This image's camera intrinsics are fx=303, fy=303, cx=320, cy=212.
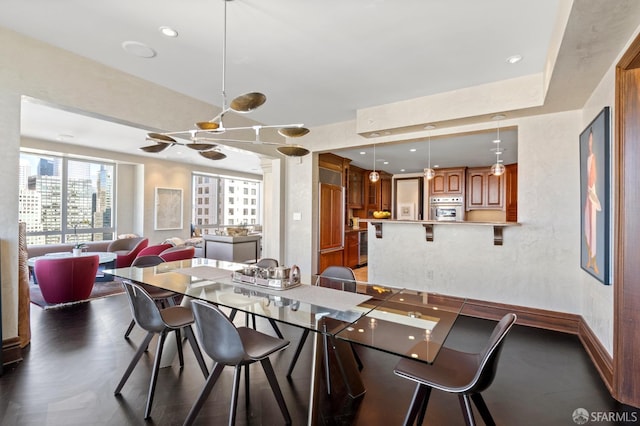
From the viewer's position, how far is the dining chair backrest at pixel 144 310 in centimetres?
206

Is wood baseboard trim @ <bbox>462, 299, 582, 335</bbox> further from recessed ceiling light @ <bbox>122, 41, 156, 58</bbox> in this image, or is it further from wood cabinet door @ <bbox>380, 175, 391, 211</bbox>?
wood cabinet door @ <bbox>380, 175, 391, 211</bbox>

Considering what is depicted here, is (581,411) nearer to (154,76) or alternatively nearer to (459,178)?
(154,76)

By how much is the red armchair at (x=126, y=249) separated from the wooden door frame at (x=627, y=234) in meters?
7.37

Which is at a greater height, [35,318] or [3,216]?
[3,216]

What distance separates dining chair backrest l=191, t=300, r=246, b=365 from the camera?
5.40 feet

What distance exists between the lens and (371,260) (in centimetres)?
470

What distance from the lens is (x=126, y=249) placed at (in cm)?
686

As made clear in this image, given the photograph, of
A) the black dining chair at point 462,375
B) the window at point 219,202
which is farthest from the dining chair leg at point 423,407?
the window at point 219,202

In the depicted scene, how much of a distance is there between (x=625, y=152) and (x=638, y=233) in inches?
21.7

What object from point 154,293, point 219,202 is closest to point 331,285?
point 154,293

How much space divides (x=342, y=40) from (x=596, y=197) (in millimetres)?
2548

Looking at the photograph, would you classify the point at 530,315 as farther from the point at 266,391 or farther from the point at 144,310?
the point at 144,310

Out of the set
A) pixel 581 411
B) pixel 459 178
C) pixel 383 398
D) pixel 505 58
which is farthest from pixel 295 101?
pixel 459 178

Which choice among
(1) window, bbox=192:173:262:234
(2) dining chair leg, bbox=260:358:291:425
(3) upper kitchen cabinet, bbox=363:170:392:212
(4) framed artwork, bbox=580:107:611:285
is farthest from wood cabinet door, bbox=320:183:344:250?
(1) window, bbox=192:173:262:234
